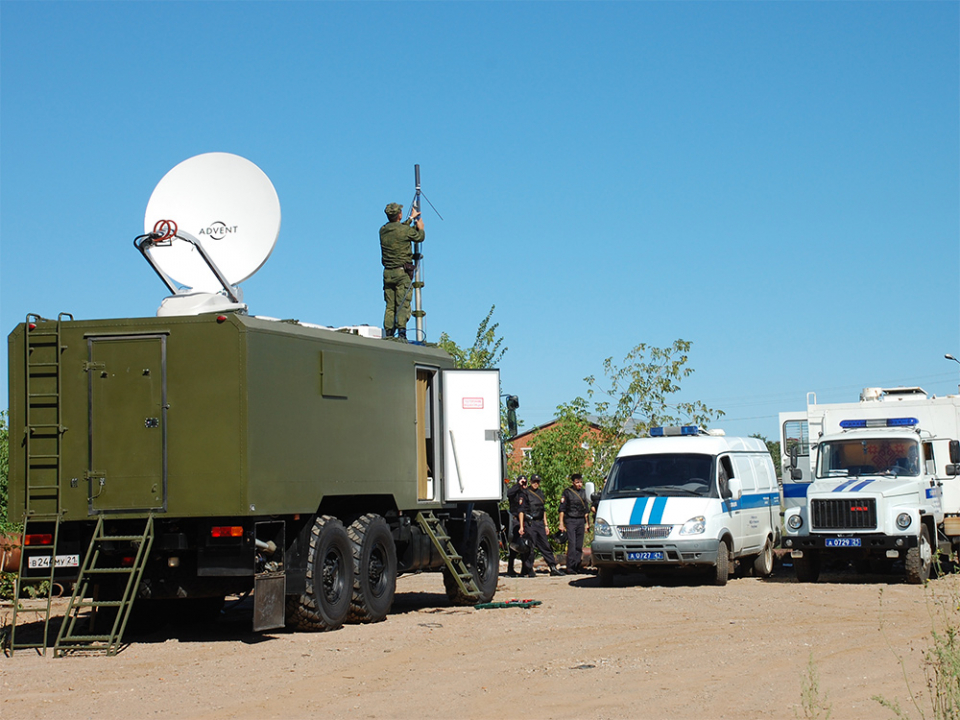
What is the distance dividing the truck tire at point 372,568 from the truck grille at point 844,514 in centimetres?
763

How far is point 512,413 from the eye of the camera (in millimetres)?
17578

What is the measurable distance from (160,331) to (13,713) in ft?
14.6

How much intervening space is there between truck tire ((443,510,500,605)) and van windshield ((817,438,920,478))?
6398 millimetres

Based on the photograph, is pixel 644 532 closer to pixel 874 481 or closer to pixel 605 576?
pixel 605 576

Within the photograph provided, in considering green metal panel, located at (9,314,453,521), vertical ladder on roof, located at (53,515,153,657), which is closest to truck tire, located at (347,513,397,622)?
green metal panel, located at (9,314,453,521)

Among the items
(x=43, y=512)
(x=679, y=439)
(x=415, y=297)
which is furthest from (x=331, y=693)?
(x=679, y=439)

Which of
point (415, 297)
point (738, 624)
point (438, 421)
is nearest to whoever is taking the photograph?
point (738, 624)

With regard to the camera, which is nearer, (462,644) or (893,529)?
(462,644)

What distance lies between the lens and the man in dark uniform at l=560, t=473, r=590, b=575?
22516mm

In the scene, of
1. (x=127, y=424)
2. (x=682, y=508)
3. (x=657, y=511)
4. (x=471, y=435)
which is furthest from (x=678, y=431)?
(x=127, y=424)

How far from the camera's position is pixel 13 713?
9102 mm

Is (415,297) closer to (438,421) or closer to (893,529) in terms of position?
(438,421)

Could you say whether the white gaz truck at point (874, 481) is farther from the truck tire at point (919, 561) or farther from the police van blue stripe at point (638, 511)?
the police van blue stripe at point (638, 511)

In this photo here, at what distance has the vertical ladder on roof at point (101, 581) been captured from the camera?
1199 centimetres
